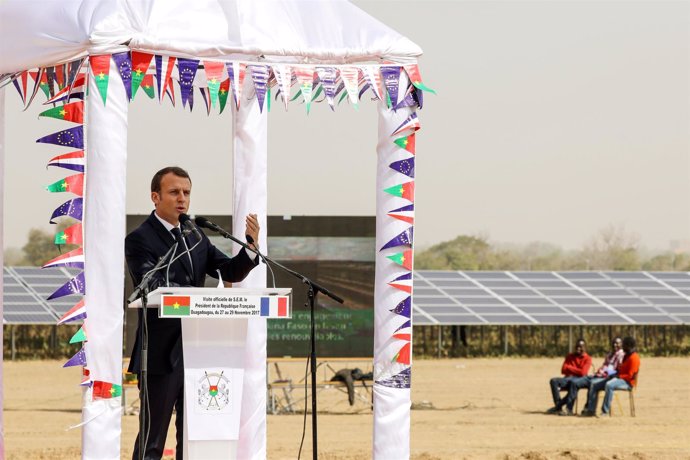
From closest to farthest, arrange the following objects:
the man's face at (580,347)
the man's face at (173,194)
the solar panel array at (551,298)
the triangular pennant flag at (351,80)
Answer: the man's face at (173,194), the triangular pennant flag at (351,80), the man's face at (580,347), the solar panel array at (551,298)

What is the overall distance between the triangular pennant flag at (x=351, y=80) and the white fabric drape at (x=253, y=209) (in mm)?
961

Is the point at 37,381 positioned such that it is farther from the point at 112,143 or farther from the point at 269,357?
the point at 112,143

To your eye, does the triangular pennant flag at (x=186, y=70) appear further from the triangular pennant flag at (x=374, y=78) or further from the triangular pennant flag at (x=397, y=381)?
the triangular pennant flag at (x=397, y=381)

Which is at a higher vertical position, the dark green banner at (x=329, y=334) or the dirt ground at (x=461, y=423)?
the dark green banner at (x=329, y=334)

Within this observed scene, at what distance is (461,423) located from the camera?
691 inches

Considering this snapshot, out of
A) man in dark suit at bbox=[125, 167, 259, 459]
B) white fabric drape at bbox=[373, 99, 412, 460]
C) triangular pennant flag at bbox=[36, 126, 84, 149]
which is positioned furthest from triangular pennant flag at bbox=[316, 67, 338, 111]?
triangular pennant flag at bbox=[36, 126, 84, 149]

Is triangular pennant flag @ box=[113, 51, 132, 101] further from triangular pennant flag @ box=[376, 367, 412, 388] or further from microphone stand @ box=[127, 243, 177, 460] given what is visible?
triangular pennant flag @ box=[376, 367, 412, 388]

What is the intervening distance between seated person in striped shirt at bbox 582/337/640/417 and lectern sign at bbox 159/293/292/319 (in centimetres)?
1061

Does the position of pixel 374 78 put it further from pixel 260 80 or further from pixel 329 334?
pixel 329 334

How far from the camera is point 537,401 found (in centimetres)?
2081

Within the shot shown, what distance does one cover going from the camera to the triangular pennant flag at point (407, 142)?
9.01 m

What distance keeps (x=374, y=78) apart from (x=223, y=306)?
6.35ft

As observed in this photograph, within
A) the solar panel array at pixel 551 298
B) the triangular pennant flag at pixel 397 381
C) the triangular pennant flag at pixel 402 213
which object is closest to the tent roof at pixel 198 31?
the triangular pennant flag at pixel 402 213

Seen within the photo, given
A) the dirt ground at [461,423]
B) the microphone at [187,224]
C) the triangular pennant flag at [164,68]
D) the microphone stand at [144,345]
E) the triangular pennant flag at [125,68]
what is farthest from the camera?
the dirt ground at [461,423]
